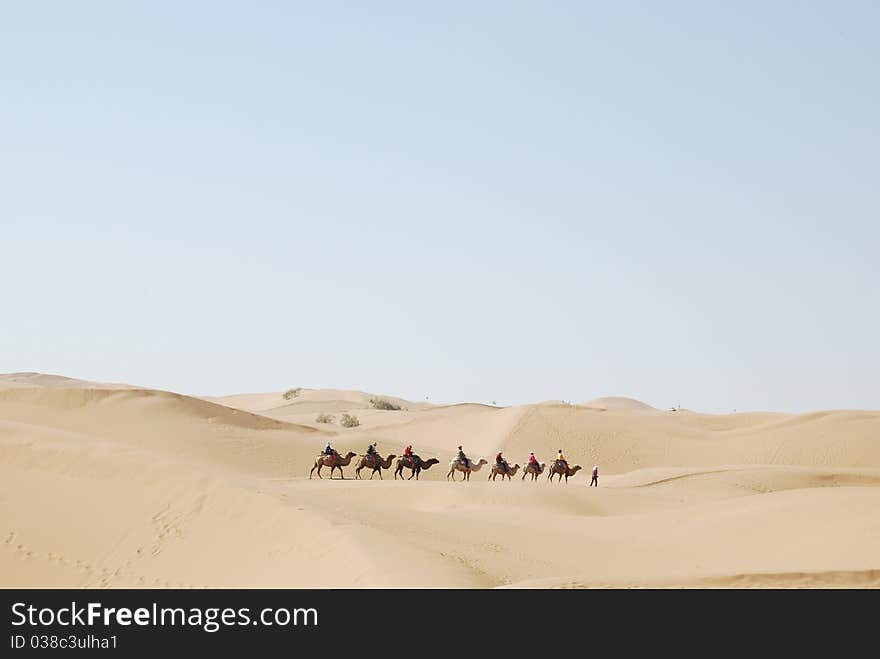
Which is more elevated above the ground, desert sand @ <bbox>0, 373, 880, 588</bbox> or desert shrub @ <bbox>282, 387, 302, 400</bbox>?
desert shrub @ <bbox>282, 387, 302, 400</bbox>

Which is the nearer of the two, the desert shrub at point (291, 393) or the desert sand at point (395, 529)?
the desert sand at point (395, 529)

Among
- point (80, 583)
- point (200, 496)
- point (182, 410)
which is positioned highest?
point (182, 410)

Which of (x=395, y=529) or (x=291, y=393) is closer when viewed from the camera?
(x=395, y=529)

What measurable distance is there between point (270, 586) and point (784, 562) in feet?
25.7

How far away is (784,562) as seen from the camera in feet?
61.8

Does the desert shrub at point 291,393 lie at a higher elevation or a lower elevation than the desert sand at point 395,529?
higher

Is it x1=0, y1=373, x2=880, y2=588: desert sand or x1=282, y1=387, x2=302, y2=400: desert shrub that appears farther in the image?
Answer: x1=282, y1=387, x2=302, y2=400: desert shrub
